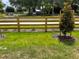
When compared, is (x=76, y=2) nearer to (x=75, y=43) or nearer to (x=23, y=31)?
(x=23, y=31)

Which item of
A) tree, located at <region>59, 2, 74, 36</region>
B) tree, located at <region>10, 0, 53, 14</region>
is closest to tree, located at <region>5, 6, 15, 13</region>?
tree, located at <region>10, 0, 53, 14</region>

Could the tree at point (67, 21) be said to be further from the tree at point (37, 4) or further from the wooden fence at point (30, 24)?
the tree at point (37, 4)

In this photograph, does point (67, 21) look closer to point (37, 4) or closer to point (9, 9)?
point (37, 4)

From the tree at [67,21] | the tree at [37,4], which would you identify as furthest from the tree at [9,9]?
the tree at [67,21]

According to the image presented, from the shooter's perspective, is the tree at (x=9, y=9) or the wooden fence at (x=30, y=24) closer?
the wooden fence at (x=30, y=24)

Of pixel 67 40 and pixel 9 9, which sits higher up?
pixel 67 40

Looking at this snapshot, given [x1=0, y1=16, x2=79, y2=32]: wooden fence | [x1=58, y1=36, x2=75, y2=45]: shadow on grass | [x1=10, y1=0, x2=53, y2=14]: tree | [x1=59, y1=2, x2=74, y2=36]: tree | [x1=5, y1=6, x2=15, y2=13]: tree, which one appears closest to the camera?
[x1=58, y1=36, x2=75, y2=45]: shadow on grass

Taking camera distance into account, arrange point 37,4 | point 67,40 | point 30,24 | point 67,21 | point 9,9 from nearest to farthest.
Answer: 1. point 67,40
2. point 67,21
3. point 30,24
4. point 37,4
5. point 9,9

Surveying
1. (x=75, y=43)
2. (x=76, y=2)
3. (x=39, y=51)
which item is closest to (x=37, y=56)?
(x=39, y=51)

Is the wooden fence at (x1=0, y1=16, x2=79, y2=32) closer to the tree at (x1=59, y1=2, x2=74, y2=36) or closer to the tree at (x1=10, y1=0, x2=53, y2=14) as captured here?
the tree at (x1=59, y1=2, x2=74, y2=36)

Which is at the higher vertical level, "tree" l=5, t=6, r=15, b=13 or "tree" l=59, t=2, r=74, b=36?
"tree" l=59, t=2, r=74, b=36

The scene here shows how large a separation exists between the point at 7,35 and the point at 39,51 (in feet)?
21.7

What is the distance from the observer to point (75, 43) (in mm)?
12625

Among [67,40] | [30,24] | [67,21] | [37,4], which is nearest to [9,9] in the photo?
[37,4]
